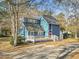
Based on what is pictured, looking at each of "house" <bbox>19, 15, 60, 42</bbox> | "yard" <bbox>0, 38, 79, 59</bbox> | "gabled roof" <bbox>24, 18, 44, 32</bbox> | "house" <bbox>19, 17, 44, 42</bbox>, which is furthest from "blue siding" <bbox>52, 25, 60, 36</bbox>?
"yard" <bbox>0, 38, 79, 59</bbox>

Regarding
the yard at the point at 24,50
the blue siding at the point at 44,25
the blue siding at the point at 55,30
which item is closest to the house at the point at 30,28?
the blue siding at the point at 44,25

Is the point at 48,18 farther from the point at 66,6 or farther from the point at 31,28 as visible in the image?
the point at 66,6

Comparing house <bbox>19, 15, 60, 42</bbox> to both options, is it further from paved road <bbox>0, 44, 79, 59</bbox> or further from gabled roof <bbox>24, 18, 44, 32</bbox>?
paved road <bbox>0, 44, 79, 59</bbox>

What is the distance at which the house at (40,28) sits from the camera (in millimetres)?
51444

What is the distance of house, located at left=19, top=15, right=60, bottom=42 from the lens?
169 feet

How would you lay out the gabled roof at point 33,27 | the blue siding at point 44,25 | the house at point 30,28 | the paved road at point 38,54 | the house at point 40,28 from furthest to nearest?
the blue siding at point 44,25 < the gabled roof at point 33,27 < the house at point 40,28 < the house at point 30,28 < the paved road at point 38,54

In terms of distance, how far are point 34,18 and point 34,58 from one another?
1432 inches

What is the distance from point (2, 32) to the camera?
65375 mm

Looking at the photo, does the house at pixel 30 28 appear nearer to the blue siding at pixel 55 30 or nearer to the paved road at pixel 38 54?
the blue siding at pixel 55 30

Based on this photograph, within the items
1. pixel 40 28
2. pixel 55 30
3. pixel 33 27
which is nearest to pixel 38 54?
pixel 33 27

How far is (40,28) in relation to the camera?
56156 millimetres

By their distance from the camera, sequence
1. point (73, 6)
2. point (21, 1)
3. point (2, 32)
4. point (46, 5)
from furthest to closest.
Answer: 1. point (2, 32)
2. point (21, 1)
3. point (46, 5)
4. point (73, 6)

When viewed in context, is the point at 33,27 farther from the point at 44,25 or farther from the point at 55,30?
the point at 55,30

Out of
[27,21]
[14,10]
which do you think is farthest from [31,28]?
[14,10]
